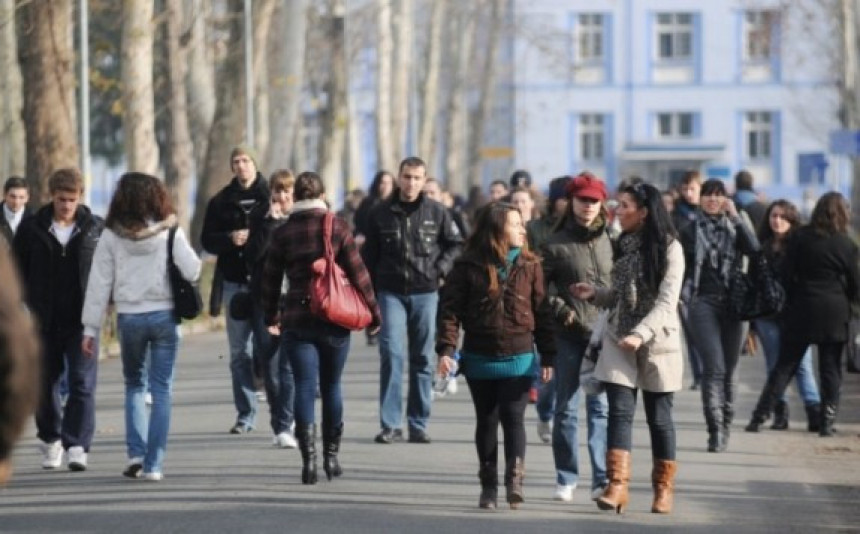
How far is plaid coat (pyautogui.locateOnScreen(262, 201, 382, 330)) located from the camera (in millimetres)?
11234

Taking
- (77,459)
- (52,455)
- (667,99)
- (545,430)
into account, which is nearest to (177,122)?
(545,430)

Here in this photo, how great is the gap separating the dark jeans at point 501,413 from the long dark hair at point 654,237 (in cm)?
77

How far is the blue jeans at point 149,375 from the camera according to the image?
440 inches

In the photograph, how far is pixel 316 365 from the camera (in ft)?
37.0

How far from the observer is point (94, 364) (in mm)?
12078

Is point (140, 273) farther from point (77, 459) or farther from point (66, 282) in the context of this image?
point (77, 459)

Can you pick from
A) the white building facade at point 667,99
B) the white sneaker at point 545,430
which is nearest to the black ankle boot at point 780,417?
the white sneaker at point 545,430

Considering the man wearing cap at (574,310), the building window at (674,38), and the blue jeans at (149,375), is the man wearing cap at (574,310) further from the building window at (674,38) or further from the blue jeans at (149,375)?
the building window at (674,38)

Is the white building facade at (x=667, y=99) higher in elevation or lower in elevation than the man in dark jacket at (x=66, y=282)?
higher

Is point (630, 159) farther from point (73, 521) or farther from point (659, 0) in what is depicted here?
point (73, 521)

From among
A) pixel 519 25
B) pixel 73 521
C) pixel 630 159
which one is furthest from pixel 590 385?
pixel 630 159

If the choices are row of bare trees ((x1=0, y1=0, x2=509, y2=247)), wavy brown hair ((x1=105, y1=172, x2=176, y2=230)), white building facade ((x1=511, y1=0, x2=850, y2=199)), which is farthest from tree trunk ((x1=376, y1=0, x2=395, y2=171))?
wavy brown hair ((x1=105, y1=172, x2=176, y2=230))

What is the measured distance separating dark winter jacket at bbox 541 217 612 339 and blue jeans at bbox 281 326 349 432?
121 centimetres

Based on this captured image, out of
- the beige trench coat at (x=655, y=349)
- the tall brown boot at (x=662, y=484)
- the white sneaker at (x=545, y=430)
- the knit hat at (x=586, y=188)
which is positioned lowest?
the white sneaker at (x=545, y=430)
